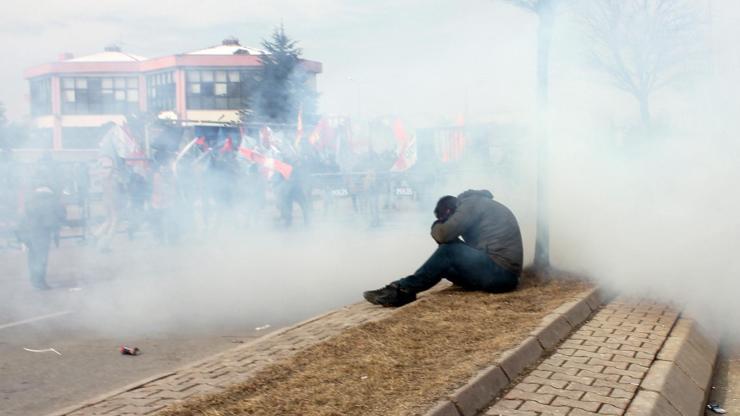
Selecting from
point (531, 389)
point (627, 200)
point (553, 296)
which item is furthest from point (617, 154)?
point (531, 389)

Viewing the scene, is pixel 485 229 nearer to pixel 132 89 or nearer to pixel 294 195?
pixel 132 89

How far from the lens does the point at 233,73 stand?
1442 cm

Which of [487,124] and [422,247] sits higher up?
[487,124]

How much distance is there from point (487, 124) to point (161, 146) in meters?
5.30

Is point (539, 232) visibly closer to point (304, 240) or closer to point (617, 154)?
point (617, 154)

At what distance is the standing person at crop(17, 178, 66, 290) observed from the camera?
8.31 meters

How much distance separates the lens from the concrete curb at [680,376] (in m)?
3.84

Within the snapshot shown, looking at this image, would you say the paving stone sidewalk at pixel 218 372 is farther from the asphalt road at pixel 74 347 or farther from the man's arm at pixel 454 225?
the man's arm at pixel 454 225

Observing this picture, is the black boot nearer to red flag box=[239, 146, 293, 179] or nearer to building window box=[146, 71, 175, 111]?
building window box=[146, 71, 175, 111]

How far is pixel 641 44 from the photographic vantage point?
1051cm

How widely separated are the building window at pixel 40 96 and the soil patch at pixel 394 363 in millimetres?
4674

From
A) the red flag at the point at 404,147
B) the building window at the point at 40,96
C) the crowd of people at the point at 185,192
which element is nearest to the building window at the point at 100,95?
the building window at the point at 40,96

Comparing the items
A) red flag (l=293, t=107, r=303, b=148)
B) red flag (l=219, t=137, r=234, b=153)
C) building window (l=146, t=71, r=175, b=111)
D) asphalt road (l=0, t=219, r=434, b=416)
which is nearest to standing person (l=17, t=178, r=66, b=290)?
asphalt road (l=0, t=219, r=434, b=416)

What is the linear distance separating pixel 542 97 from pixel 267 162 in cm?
669
